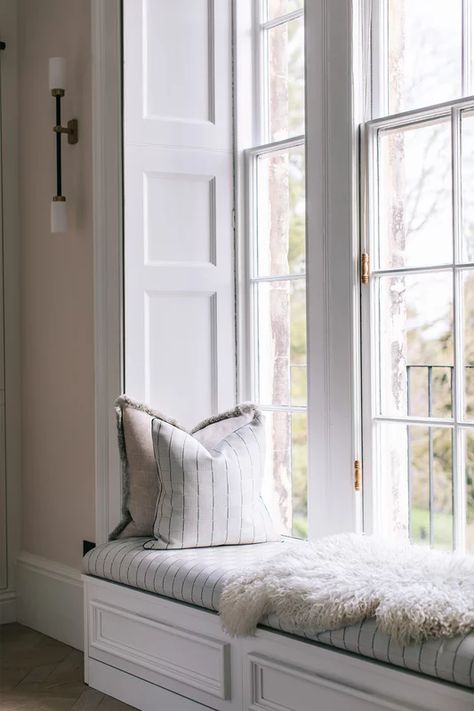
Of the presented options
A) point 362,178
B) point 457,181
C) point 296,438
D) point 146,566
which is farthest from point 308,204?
point 146,566

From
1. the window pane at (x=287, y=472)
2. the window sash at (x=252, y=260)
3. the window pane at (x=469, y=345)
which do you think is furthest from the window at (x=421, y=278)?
the window sash at (x=252, y=260)

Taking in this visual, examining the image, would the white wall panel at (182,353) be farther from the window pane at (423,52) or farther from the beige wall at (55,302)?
the window pane at (423,52)

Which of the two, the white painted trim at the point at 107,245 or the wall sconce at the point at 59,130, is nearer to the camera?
the white painted trim at the point at 107,245

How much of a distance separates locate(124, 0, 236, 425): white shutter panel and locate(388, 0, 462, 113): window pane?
81cm

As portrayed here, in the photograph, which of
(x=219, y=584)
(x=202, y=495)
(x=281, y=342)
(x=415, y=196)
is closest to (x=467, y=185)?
(x=415, y=196)

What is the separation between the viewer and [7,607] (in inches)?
154

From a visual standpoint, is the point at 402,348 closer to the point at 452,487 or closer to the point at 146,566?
the point at 452,487

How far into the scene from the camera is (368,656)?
A: 207 cm

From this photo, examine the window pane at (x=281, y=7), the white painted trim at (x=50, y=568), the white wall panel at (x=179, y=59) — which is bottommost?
the white painted trim at (x=50, y=568)

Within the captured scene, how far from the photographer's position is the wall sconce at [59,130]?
346 cm

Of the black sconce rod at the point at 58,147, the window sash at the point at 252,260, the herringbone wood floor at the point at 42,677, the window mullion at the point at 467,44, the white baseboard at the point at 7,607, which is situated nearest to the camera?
the window mullion at the point at 467,44

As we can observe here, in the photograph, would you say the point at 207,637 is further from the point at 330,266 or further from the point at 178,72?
the point at 178,72

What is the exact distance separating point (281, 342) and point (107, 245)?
0.74 metres

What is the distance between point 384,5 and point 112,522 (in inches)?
79.4
